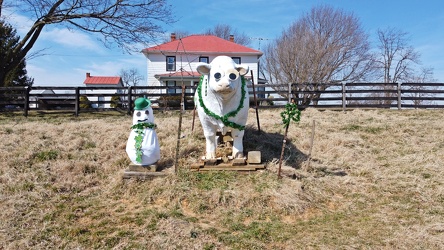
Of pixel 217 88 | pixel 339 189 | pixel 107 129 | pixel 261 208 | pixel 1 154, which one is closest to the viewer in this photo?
pixel 261 208

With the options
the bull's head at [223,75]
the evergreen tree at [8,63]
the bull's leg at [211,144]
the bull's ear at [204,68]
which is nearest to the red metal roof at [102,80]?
the evergreen tree at [8,63]

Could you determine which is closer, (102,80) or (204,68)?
(204,68)

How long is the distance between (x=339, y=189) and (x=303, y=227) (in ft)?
4.60

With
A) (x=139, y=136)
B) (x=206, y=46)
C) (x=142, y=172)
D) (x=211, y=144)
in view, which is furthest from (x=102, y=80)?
(x=211, y=144)

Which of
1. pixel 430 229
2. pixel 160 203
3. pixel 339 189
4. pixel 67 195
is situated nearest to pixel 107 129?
pixel 67 195

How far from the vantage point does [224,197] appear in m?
4.18

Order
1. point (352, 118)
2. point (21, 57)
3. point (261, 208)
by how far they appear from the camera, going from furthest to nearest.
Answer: point (21, 57) → point (352, 118) → point (261, 208)

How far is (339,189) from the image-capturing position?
475cm

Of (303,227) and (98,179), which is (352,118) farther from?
(98,179)

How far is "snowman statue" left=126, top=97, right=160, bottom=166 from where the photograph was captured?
4.88 meters

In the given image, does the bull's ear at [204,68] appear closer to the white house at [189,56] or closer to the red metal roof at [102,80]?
the white house at [189,56]

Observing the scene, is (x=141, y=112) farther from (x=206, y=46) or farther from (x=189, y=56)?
(x=206, y=46)

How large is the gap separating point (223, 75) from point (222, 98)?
360mm

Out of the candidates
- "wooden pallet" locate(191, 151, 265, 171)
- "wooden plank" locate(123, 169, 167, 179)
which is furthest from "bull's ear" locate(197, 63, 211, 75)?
"wooden plank" locate(123, 169, 167, 179)
